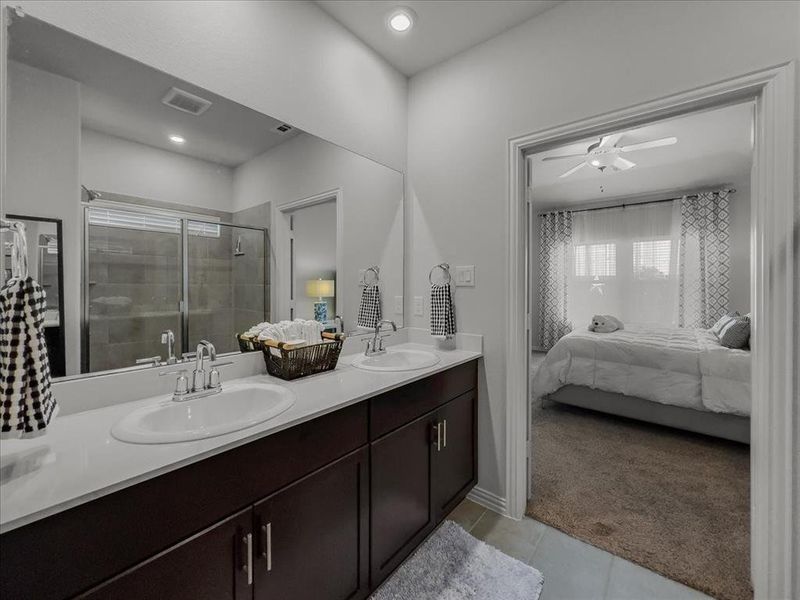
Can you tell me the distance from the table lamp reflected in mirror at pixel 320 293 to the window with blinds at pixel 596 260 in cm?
490

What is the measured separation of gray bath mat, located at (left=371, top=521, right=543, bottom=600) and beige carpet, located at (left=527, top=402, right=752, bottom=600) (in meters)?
0.43

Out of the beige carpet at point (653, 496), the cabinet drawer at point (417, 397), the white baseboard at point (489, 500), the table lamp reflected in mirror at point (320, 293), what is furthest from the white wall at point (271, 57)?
the beige carpet at point (653, 496)

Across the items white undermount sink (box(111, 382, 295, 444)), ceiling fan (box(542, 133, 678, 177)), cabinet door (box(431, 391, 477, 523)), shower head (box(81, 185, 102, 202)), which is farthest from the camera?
ceiling fan (box(542, 133, 678, 177))

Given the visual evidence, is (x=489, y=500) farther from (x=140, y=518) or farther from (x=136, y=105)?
(x=136, y=105)

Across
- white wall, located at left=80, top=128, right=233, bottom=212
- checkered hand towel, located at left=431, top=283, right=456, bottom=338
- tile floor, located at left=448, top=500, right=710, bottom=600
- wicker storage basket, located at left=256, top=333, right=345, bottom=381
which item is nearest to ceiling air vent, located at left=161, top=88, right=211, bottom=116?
white wall, located at left=80, top=128, right=233, bottom=212

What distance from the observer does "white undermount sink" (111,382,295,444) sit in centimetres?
90

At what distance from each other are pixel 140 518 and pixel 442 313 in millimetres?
1529

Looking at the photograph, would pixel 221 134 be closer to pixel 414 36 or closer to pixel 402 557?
pixel 414 36

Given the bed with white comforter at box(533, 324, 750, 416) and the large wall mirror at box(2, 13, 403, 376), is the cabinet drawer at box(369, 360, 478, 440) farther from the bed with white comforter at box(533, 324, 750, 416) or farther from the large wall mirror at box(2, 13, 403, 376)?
the bed with white comforter at box(533, 324, 750, 416)

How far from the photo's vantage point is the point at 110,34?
1.13 metres

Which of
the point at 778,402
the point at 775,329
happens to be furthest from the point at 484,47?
the point at 778,402

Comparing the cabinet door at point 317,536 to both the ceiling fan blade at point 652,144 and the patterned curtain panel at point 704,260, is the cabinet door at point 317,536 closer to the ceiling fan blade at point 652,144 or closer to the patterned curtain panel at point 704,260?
the ceiling fan blade at point 652,144

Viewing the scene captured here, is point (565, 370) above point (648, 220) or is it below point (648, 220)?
below

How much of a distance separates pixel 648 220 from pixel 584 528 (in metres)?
4.68
